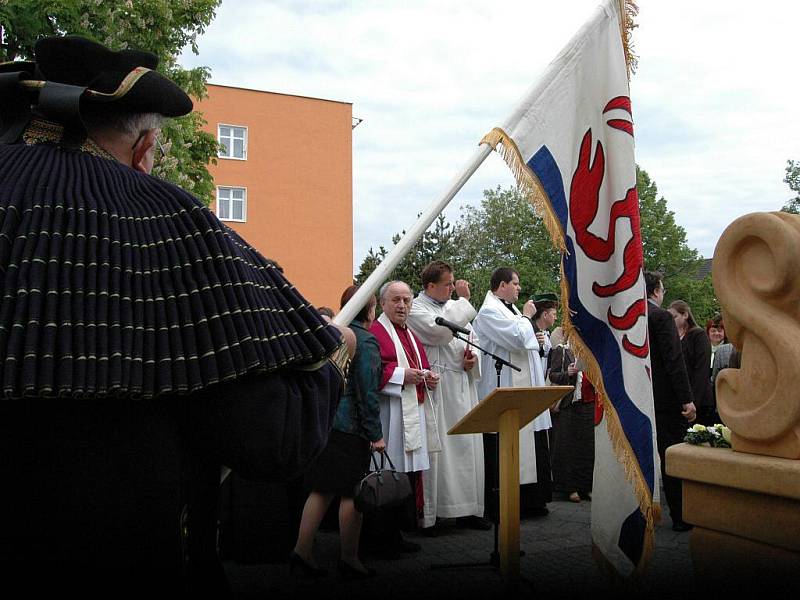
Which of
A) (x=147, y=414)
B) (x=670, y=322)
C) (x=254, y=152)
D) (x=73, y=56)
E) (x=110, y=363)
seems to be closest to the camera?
(x=110, y=363)

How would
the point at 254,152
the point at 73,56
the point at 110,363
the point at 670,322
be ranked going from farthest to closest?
the point at 254,152 < the point at 670,322 < the point at 73,56 < the point at 110,363

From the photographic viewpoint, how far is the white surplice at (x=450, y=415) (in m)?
6.07

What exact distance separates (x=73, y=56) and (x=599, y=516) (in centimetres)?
336

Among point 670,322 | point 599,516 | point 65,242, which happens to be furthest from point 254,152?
point 65,242

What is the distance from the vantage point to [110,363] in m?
1.20

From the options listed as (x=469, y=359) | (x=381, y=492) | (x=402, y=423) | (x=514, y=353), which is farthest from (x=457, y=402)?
(x=381, y=492)

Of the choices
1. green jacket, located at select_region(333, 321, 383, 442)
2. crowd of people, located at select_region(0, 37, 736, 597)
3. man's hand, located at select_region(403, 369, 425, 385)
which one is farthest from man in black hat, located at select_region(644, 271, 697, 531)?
crowd of people, located at select_region(0, 37, 736, 597)

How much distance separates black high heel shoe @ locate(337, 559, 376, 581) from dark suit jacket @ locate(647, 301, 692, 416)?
2728 millimetres

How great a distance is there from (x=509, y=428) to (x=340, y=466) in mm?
1131

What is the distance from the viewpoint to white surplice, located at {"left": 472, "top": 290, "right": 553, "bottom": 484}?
6.53 meters

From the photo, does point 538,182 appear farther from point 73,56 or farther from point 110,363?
point 110,363

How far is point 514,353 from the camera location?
22.1ft

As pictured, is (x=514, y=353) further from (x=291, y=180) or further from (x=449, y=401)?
(x=291, y=180)

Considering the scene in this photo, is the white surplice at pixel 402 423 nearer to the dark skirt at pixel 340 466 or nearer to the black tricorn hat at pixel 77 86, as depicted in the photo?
the dark skirt at pixel 340 466
